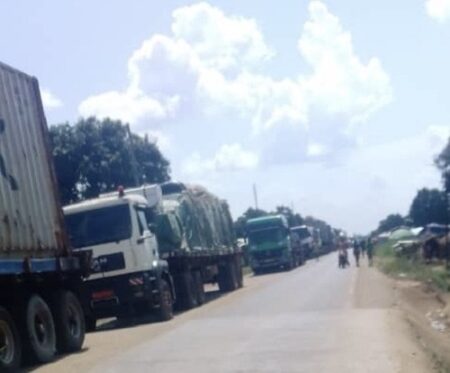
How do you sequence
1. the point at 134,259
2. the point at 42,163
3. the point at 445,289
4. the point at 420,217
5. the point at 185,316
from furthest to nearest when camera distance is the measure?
the point at 420,217, the point at 445,289, the point at 185,316, the point at 134,259, the point at 42,163

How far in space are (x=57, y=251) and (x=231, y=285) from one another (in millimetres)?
19760

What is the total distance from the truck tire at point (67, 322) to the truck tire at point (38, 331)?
34 centimetres

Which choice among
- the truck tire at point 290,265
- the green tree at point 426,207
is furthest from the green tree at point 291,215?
the truck tire at point 290,265

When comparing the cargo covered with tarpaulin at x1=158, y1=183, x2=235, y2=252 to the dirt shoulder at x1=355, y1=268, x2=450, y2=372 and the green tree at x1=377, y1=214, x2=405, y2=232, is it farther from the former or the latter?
the green tree at x1=377, y1=214, x2=405, y2=232

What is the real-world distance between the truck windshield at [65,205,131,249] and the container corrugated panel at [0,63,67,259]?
4301mm

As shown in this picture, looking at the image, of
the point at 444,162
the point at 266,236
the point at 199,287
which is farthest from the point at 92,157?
the point at 444,162

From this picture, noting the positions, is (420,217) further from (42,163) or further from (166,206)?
(42,163)

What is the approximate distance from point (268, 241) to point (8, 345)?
39695 millimetres

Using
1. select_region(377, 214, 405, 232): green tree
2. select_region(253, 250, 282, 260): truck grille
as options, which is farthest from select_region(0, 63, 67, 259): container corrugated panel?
select_region(377, 214, 405, 232): green tree

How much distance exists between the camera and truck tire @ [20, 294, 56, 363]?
15.8 m

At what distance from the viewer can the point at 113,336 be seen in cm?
2058

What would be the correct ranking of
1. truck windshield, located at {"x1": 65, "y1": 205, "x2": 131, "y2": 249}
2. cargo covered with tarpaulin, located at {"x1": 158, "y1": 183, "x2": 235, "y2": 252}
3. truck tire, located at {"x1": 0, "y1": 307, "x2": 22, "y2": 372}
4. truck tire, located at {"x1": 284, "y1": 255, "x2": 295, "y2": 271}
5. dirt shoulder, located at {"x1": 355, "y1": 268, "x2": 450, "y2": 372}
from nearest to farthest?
truck tire, located at {"x1": 0, "y1": 307, "x2": 22, "y2": 372}
dirt shoulder, located at {"x1": 355, "y1": 268, "x2": 450, "y2": 372}
truck windshield, located at {"x1": 65, "y1": 205, "x2": 131, "y2": 249}
cargo covered with tarpaulin, located at {"x1": 158, "y1": 183, "x2": 235, "y2": 252}
truck tire, located at {"x1": 284, "y1": 255, "x2": 295, "y2": 271}

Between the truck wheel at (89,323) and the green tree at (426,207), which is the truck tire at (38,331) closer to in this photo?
the truck wheel at (89,323)

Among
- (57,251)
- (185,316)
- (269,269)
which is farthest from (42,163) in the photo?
(269,269)
